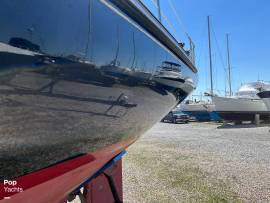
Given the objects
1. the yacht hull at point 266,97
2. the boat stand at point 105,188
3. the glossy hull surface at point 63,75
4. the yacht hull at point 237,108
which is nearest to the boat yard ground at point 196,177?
the boat stand at point 105,188

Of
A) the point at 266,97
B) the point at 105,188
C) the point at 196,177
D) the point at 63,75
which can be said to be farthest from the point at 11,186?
the point at 266,97

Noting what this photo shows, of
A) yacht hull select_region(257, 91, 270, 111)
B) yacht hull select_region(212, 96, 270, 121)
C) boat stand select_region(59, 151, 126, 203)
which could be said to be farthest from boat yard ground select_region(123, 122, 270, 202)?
yacht hull select_region(257, 91, 270, 111)

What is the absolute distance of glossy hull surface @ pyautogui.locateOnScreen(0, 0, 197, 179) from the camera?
66 centimetres

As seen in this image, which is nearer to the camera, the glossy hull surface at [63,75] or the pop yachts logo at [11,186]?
the glossy hull surface at [63,75]

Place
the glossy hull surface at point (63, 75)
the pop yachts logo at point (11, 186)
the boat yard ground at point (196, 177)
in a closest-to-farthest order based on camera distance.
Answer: the glossy hull surface at point (63, 75) < the pop yachts logo at point (11, 186) < the boat yard ground at point (196, 177)

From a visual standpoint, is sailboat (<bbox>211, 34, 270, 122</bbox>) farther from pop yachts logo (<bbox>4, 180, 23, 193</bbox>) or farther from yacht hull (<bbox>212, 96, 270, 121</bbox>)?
pop yachts logo (<bbox>4, 180, 23, 193</bbox>)

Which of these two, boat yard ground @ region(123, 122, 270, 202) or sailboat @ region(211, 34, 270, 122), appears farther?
sailboat @ region(211, 34, 270, 122)

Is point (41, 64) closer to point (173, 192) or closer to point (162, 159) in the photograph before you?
point (173, 192)

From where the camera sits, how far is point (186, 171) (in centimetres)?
562

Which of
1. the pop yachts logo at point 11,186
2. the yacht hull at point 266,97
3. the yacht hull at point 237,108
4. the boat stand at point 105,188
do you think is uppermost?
the yacht hull at point 266,97

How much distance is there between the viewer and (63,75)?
77cm

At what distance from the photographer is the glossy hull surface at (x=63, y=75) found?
655mm

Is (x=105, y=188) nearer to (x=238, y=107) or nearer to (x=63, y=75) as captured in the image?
(x=63, y=75)

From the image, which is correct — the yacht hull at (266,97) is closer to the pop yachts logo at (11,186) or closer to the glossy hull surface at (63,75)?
the glossy hull surface at (63,75)
